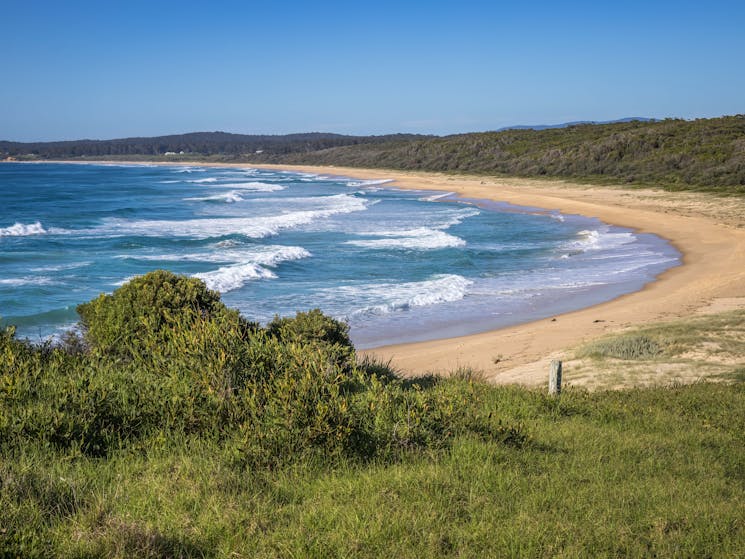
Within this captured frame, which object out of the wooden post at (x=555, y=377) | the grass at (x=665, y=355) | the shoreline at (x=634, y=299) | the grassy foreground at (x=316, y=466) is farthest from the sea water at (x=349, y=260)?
the grassy foreground at (x=316, y=466)

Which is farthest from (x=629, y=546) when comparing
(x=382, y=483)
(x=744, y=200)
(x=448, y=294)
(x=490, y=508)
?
(x=744, y=200)

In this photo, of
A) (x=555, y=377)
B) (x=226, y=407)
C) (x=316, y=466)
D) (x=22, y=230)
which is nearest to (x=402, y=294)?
(x=555, y=377)

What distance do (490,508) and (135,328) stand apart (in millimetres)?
5439

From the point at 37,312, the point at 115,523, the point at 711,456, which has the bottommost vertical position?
the point at 37,312

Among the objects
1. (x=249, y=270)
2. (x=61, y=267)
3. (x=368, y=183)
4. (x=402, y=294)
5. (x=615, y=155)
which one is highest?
(x=615, y=155)

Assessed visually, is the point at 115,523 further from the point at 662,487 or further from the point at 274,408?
the point at 662,487

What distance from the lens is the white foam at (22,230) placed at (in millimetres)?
34547

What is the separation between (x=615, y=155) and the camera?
63781 mm

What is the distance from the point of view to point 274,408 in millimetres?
5348

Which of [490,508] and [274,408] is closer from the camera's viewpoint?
[490,508]

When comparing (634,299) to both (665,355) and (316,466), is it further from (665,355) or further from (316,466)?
(316,466)

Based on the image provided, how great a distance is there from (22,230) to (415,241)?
19544 mm

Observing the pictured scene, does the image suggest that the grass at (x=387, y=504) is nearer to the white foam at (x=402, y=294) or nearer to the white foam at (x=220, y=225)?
the white foam at (x=402, y=294)

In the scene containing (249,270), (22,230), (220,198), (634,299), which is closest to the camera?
(634,299)
